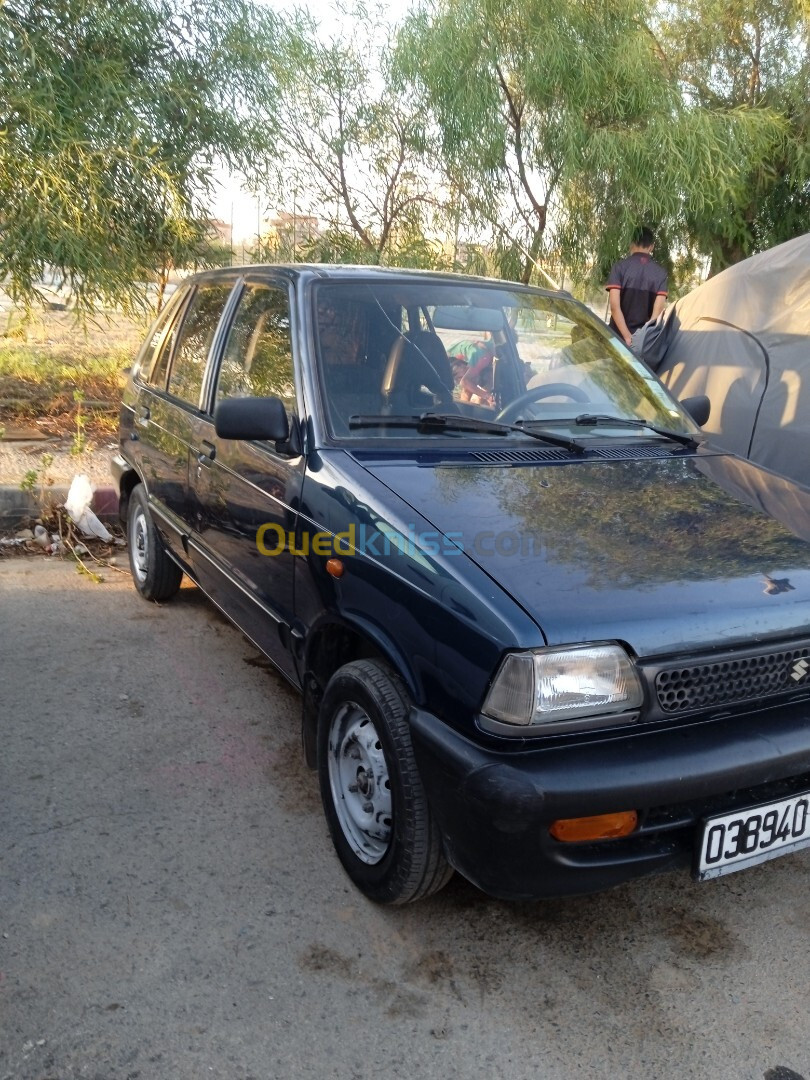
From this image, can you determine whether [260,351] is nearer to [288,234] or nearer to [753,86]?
[288,234]

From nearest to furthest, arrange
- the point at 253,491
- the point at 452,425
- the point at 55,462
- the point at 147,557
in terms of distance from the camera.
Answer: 1. the point at 452,425
2. the point at 253,491
3. the point at 147,557
4. the point at 55,462

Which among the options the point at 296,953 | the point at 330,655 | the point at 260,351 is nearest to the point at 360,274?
the point at 260,351

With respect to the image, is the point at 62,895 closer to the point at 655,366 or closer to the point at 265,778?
the point at 265,778

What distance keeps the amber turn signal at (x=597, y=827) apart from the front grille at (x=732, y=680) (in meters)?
0.27

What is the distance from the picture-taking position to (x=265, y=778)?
3381 millimetres

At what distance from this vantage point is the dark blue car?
7.00ft

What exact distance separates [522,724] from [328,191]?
9166mm

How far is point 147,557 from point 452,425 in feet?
7.89

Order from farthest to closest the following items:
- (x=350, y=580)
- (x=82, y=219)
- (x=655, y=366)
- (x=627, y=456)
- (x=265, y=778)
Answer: (x=82, y=219), (x=655, y=366), (x=265, y=778), (x=627, y=456), (x=350, y=580)

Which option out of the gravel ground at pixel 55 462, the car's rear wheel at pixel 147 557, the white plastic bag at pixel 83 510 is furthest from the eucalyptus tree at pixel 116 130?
the car's rear wheel at pixel 147 557

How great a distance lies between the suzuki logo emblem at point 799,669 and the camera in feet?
7.72

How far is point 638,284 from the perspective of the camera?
760 cm

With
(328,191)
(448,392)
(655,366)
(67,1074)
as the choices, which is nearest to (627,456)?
(448,392)

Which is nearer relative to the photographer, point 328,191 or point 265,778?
point 265,778
